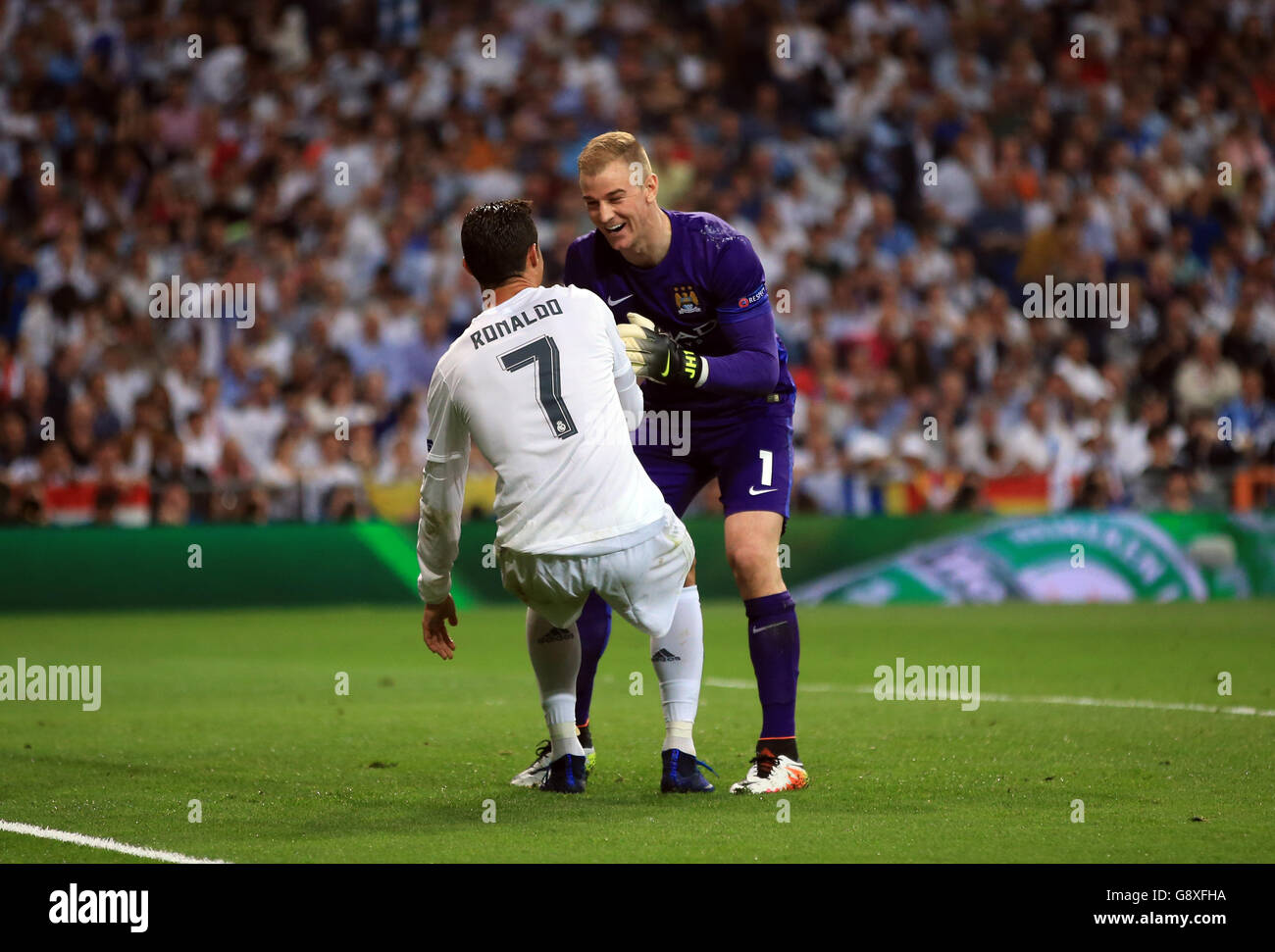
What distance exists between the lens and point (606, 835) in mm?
5398

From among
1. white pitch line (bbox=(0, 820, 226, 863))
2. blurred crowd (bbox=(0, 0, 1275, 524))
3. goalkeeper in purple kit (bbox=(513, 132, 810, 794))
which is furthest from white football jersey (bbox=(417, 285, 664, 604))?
blurred crowd (bbox=(0, 0, 1275, 524))

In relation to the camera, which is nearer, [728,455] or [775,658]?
[775,658]

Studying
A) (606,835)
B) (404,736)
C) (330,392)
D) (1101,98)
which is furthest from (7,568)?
(1101,98)

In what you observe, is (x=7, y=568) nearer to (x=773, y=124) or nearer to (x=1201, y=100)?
(x=773, y=124)

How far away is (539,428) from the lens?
5.77 meters

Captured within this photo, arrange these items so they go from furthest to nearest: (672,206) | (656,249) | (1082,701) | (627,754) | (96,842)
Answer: (672,206) < (1082,701) < (627,754) < (656,249) < (96,842)

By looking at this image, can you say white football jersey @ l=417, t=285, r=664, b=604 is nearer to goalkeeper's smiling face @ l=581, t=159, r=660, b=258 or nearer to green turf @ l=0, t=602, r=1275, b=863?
goalkeeper's smiling face @ l=581, t=159, r=660, b=258

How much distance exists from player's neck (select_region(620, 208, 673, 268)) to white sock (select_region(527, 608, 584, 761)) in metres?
1.50

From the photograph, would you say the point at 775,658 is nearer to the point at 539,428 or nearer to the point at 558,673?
the point at 558,673

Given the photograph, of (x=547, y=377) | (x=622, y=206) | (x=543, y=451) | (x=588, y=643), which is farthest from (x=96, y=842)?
(x=622, y=206)

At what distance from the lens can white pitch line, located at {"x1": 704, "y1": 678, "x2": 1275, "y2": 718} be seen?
8.92m

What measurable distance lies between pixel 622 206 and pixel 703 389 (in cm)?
77
